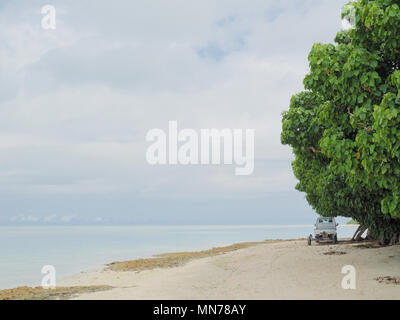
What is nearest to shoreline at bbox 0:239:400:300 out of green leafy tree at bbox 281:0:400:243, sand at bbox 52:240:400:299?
sand at bbox 52:240:400:299

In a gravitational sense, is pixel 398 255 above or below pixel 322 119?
below

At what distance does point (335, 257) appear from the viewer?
73.0ft

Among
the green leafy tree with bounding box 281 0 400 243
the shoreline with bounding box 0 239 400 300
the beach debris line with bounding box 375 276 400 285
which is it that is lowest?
the shoreline with bounding box 0 239 400 300

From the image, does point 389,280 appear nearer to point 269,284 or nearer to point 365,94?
point 269,284

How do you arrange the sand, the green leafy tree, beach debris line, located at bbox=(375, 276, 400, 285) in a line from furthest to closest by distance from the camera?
beach debris line, located at bbox=(375, 276, 400, 285), the sand, the green leafy tree

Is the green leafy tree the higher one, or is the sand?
the green leafy tree

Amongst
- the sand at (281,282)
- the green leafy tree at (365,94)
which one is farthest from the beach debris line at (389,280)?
the green leafy tree at (365,94)

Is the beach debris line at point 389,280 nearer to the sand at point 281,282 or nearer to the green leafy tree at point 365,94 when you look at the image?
the sand at point 281,282

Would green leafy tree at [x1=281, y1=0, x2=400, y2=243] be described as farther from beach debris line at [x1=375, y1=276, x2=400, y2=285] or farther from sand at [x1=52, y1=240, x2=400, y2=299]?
sand at [x1=52, y1=240, x2=400, y2=299]

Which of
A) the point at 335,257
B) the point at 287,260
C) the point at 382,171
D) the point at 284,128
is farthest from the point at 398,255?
the point at 382,171

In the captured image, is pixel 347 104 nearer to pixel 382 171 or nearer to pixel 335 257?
pixel 382 171

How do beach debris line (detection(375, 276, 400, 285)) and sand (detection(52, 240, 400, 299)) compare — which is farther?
beach debris line (detection(375, 276, 400, 285))

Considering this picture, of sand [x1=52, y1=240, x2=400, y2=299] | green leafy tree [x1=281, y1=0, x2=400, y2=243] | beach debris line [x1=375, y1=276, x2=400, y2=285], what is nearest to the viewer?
green leafy tree [x1=281, y1=0, x2=400, y2=243]
